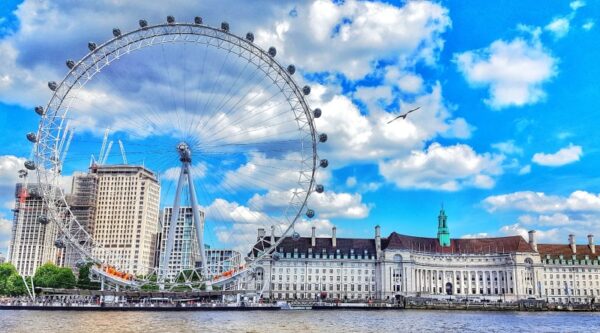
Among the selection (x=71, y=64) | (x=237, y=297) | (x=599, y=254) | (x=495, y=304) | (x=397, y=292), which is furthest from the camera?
(x=599, y=254)

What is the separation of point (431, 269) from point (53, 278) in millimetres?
95599

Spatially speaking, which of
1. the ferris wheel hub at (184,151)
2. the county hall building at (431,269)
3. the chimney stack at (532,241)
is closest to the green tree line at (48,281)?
the county hall building at (431,269)

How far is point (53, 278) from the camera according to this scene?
133 meters

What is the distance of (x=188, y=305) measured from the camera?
93.7m

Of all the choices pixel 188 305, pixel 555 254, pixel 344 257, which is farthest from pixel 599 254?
pixel 188 305

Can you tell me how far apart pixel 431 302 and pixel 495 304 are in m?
12.9

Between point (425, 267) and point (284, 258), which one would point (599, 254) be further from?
point (284, 258)

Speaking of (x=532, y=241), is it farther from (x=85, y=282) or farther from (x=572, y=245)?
(x=85, y=282)

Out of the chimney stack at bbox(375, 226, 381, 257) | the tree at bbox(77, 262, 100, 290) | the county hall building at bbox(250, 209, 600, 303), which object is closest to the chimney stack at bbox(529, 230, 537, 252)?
the county hall building at bbox(250, 209, 600, 303)

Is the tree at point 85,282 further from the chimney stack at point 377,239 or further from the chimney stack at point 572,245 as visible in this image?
the chimney stack at point 572,245

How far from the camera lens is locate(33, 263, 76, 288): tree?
131750mm

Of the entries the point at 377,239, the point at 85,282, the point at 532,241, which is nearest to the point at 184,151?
the point at 85,282

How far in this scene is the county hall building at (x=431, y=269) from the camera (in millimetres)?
152500

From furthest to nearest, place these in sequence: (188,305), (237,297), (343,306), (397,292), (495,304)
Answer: (397,292) → (495,304) → (343,306) → (237,297) → (188,305)
